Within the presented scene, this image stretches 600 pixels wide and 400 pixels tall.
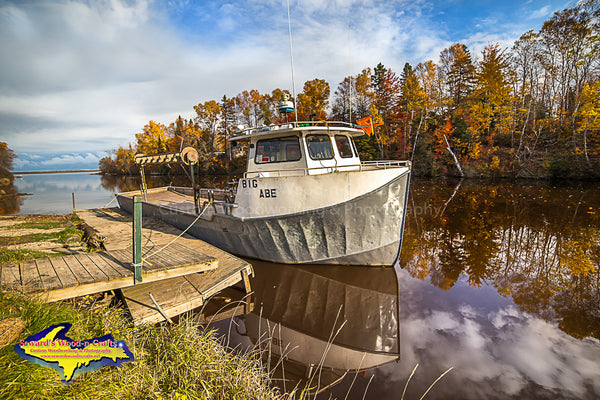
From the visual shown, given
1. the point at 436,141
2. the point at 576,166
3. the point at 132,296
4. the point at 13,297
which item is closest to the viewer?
the point at 13,297

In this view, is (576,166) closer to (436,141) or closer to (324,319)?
(436,141)

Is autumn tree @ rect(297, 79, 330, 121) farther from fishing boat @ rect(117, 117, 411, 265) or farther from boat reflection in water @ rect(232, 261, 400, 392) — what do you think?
boat reflection in water @ rect(232, 261, 400, 392)

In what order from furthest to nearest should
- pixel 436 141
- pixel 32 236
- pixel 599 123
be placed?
pixel 436 141 < pixel 599 123 < pixel 32 236

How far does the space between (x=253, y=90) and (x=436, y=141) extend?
37.1 metres

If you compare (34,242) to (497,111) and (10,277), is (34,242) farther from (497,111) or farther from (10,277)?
(497,111)

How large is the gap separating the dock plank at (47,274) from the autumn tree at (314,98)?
32988 millimetres

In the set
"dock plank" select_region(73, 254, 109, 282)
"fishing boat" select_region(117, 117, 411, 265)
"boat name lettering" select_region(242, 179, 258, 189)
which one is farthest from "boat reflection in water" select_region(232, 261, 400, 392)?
"dock plank" select_region(73, 254, 109, 282)

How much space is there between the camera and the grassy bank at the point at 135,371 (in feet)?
6.62

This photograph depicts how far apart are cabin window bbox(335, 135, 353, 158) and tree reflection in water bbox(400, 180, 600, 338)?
11.9ft

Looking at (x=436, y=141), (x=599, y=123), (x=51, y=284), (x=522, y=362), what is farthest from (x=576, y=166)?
(x=51, y=284)

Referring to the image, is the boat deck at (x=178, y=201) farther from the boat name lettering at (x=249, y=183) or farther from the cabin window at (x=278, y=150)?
the cabin window at (x=278, y=150)

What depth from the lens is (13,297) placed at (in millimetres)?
3189

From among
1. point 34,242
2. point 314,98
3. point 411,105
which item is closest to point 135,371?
point 34,242

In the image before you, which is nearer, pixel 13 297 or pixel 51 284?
pixel 13 297
